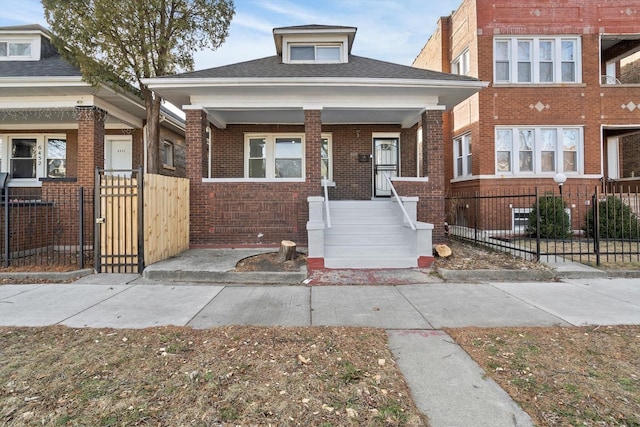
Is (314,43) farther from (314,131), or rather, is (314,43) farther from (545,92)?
(545,92)

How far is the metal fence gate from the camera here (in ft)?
21.8

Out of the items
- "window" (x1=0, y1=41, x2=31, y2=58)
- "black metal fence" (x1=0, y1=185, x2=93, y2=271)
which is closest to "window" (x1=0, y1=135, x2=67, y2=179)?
"window" (x1=0, y1=41, x2=31, y2=58)

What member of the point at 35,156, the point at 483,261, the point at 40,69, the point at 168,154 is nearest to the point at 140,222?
the point at 40,69

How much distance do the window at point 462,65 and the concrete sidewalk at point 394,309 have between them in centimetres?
949

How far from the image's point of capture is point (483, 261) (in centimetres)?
714

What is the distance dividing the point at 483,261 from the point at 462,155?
7198 millimetres

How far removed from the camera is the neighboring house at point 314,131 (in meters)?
7.85

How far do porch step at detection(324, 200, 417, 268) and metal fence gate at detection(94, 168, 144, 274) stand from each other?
12.9 ft

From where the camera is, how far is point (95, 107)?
9281 millimetres

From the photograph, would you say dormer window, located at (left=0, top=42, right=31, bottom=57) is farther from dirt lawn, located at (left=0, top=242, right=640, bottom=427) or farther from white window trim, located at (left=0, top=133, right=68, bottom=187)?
dirt lawn, located at (left=0, top=242, right=640, bottom=427)

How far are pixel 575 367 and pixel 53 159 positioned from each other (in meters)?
15.4

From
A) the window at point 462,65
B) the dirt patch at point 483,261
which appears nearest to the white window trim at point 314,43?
the window at point 462,65

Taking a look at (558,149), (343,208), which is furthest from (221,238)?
(558,149)

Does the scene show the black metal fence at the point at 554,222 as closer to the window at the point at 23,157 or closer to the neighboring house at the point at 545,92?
the neighboring house at the point at 545,92
